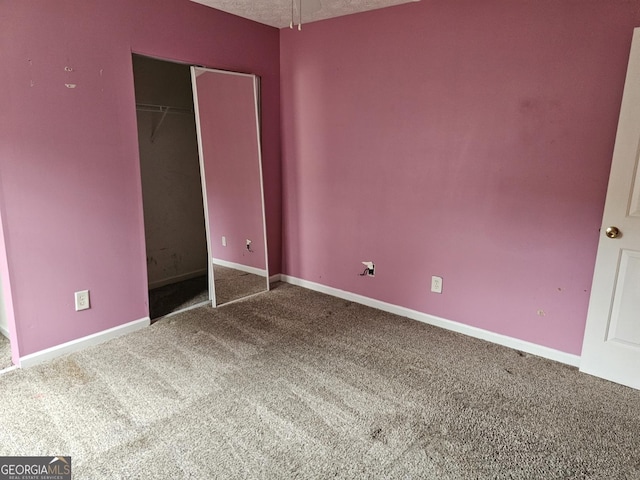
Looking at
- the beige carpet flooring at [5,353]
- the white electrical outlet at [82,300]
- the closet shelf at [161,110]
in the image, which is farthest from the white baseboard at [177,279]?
the closet shelf at [161,110]

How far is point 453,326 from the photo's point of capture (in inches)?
120

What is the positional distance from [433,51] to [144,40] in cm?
192

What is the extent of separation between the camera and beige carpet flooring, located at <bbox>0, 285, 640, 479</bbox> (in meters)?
1.76

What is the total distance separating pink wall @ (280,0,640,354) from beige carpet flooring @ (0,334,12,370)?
2.35 meters

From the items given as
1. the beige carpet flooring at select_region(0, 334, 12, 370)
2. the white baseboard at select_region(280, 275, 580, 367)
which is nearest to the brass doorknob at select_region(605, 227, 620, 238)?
the white baseboard at select_region(280, 275, 580, 367)

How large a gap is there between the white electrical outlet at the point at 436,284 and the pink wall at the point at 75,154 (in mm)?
2102

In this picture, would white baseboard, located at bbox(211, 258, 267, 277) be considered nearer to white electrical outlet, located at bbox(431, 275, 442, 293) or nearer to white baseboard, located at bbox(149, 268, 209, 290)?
white baseboard, located at bbox(149, 268, 209, 290)

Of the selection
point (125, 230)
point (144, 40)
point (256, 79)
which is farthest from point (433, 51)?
point (125, 230)

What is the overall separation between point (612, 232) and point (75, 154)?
10.2 ft

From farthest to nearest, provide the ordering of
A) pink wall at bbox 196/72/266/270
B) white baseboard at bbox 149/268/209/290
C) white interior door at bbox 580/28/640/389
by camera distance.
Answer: white baseboard at bbox 149/268/209/290 < pink wall at bbox 196/72/266/270 < white interior door at bbox 580/28/640/389

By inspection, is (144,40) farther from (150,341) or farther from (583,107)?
(583,107)

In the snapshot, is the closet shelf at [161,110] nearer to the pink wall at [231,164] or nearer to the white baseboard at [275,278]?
the pink wall at [231,164]

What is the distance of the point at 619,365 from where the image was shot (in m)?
2.37

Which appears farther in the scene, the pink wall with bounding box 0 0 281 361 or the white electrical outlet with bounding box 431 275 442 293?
the white electrical outlet with bounding box 431 275 442 293
